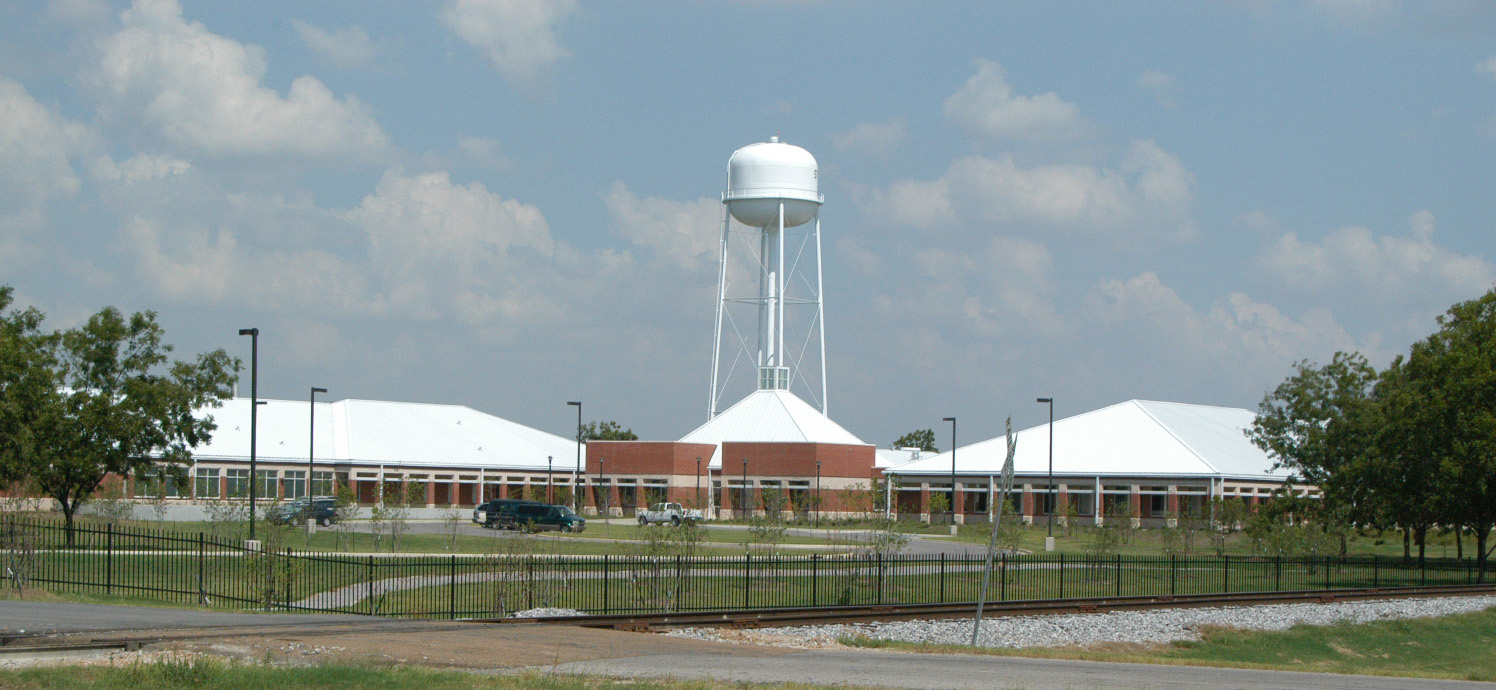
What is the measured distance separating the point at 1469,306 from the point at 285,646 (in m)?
43.8

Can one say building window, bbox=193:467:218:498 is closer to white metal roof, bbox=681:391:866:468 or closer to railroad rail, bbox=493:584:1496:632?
white metal roof, bbox=681:391:866:468

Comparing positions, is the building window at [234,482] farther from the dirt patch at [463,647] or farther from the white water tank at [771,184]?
the dirt patch at [463,647]

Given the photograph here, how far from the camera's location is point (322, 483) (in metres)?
90.4

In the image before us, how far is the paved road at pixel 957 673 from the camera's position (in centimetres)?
1831

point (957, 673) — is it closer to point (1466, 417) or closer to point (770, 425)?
point (1466, 417)

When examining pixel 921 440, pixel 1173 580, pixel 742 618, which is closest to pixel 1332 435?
pixel 1173 580

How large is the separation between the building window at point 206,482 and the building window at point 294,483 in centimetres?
431

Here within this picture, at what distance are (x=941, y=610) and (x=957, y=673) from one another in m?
10.5

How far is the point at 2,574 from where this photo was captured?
28500mm

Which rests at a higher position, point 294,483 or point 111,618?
point 111,618

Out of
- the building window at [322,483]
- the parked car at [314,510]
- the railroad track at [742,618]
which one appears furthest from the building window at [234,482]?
the railroad track at [742,618]

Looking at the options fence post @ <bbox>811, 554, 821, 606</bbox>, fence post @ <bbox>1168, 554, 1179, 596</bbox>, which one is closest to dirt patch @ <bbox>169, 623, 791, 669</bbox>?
fence post @ <bbox>811, 554, 821, 606</bbox>

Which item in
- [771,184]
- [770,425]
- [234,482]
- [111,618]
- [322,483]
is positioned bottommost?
[322,483]

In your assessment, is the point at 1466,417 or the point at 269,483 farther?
the point at 269,483
